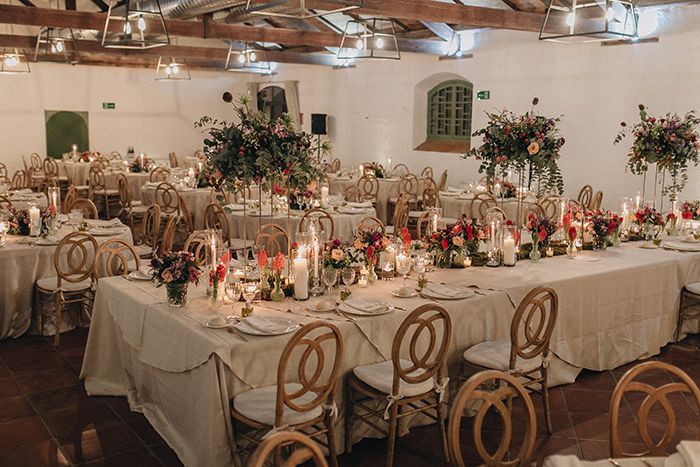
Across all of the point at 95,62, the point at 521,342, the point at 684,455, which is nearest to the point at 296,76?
the point at 95,62

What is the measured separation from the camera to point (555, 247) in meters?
5.62

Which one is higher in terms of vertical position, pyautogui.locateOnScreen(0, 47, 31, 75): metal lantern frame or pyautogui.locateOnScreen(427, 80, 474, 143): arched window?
pyautogui.locateOnScreen(0, 47, 31, 75): metal lantern frame

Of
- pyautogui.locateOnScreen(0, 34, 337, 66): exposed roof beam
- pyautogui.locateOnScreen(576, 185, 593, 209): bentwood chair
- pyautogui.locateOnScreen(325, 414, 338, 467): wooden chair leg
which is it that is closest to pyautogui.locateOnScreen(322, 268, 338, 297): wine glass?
pyautogui.locateOnScreen(325, 414, 338, 467): wooden chair leg

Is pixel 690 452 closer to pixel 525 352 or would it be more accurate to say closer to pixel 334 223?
pixel 525 352

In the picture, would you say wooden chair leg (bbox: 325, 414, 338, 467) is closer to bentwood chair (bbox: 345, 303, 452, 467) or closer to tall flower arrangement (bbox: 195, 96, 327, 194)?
bentwood chair (bbox: 345, 303, 452, 467)

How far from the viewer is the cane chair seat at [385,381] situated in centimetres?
361

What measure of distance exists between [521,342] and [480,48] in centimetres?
840

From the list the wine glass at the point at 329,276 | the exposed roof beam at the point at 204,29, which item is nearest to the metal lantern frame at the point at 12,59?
the exposed roof beam at the point at 204,29

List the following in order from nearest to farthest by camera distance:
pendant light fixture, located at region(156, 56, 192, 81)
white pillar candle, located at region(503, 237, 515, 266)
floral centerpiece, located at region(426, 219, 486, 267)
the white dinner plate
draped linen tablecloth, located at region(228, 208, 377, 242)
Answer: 1. the white dinner plate
2. floral centerpiece, located at region(426, 219, 486, 267)
3. white pillar candle, located at region(503, 237, 515, 266)
4. draped linen tablecloth, located at region(228, 208, 377, 242)
5. pendant light fixture, located at region(156, 56, 192, 81)

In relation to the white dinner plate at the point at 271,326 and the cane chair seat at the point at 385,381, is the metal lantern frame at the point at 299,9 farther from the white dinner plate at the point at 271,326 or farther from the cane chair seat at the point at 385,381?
the cane chair seat at the point at 385,381

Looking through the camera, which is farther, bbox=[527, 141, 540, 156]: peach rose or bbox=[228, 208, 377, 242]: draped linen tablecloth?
bbox=[228, 208, 377, 242]: draped linen tablecloth

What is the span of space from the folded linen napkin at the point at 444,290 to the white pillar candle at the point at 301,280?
0.78 meters

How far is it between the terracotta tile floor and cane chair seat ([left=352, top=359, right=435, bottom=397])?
45cm

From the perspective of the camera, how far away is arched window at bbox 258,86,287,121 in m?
17.3
